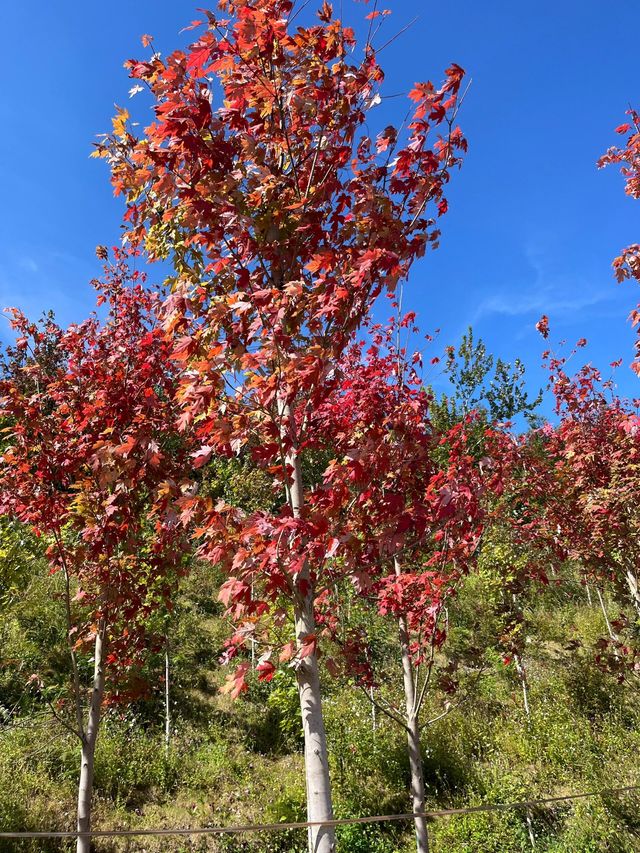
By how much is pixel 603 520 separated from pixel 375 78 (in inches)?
198

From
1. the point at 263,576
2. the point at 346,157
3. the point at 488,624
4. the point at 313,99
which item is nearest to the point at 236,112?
the point at 313,99

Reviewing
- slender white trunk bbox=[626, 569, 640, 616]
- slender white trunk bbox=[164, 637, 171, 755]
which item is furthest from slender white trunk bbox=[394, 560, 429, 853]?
slender white trunk bbox=[164, 637, 171, 755]

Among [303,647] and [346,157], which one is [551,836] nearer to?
[303,647]

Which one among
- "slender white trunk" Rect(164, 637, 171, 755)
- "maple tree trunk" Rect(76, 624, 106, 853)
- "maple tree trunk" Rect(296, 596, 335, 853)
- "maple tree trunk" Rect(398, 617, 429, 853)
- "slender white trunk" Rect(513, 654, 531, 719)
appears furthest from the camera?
"slender white trunk" Rect(513, 654, 531, 719)

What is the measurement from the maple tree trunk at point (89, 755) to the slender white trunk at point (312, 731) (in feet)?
7.08

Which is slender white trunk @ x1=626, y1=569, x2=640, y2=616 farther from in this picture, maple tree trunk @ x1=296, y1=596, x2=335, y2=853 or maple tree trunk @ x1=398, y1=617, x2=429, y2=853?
maple tree trunk @ x1=296, y1=596, x2=335, y2=853

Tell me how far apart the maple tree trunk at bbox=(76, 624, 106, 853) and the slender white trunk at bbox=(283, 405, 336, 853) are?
216cm

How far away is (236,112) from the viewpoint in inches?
94.1

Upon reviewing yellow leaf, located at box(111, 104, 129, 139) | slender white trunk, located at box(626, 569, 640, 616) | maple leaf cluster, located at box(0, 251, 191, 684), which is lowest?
slender white trunk, located at box(626, 569, 640, 616)

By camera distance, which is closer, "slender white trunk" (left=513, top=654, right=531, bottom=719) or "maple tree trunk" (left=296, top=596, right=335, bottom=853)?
"maple tree trunk" (left=296, top=596, right=335, bottom=853)

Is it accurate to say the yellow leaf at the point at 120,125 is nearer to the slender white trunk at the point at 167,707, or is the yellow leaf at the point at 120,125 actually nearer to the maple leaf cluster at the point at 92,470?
the maple leaf cluster at the point at 92,470

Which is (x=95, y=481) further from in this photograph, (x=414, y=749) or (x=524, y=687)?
(x=524, y=687)

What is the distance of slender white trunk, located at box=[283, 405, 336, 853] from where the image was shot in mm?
1927

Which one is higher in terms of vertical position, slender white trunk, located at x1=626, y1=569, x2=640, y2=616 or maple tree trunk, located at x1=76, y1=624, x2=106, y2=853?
slender white trunk, located at x1=626, y1=569, x2=640, y2=616
